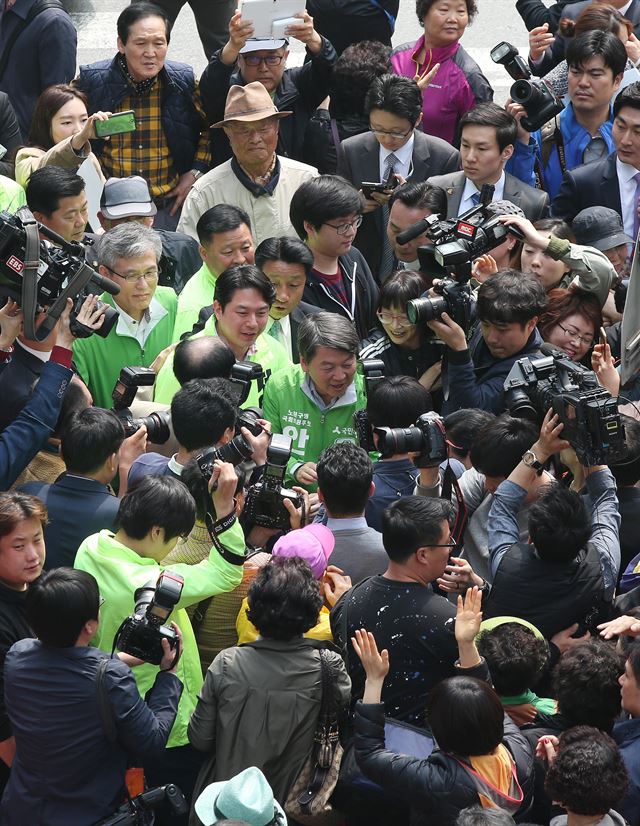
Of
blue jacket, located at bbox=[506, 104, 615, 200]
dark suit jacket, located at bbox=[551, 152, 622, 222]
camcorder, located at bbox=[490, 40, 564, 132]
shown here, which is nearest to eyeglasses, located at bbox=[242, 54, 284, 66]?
camcorder, located at bbox=[490, 40, 564, 132]

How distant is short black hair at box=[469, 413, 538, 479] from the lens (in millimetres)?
5137

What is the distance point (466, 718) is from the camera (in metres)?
3.84

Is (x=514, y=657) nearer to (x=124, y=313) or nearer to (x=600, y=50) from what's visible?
(x=124, y=313)

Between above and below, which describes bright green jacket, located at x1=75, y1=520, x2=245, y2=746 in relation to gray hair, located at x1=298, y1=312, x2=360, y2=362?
below

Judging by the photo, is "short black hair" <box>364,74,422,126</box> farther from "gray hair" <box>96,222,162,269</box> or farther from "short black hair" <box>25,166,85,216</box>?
"short black hair" <box>25,166,85,216</box>

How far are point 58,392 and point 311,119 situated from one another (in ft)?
10.2

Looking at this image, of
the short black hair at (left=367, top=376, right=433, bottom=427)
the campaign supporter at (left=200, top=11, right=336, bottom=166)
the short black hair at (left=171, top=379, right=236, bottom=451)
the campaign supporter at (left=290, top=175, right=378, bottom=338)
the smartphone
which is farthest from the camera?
the campaign supporter at (left=200, top=11, right=336, bottom=166)

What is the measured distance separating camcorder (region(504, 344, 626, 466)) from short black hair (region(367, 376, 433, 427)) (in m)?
0.37

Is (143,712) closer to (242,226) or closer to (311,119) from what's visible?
(242,226)

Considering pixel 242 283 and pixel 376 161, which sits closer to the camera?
pixel 242 283

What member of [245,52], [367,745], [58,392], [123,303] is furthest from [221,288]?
[367,745]

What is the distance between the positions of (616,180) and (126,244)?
278 cm

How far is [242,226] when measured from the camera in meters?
6.44

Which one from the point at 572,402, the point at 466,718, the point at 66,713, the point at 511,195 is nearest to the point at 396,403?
the point at 572,402
